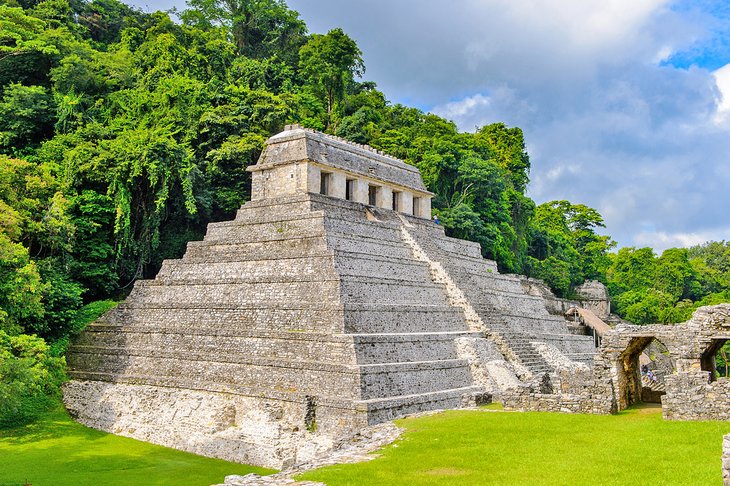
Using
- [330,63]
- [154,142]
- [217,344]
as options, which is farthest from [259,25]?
[217,344]

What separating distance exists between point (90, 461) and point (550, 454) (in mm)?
10653

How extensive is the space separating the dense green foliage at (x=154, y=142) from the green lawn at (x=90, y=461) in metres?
2.89

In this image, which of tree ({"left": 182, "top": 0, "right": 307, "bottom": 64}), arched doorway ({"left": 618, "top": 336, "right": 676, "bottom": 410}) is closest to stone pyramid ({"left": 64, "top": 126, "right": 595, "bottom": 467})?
arched doorway ({"left": 618, "top": 336, "right": 676, "bottom": 410})

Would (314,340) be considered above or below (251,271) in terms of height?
below

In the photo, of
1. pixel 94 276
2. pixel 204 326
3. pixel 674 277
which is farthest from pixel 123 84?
pixel 674 277

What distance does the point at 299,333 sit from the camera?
1773 centimetres

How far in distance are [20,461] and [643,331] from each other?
14930 mm

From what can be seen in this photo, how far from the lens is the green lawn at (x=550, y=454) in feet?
32.5

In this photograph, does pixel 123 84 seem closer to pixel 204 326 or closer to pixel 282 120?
pixel 282 120

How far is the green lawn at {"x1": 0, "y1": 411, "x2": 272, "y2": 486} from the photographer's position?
14.2 metres

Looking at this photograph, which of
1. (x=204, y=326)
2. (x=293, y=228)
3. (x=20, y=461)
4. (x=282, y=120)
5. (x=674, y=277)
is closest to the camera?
(x=20, y=461)

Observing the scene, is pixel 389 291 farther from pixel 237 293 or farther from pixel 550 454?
pixel 550 454

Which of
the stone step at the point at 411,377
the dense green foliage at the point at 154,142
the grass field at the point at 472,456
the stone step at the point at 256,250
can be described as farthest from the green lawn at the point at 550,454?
the dense green foliage at the point at 154,142

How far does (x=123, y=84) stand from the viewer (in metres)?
32.3
